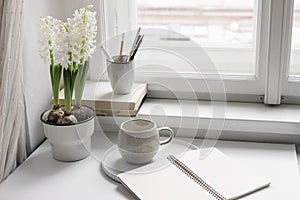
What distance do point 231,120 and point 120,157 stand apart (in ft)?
1.13

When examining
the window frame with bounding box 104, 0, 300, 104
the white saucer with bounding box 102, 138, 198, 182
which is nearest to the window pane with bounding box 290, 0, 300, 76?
the window frame with bounding box 104, 0, 300, 104

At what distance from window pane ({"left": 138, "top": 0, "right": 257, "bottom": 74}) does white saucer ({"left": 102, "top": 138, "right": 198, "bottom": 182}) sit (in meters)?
0.30

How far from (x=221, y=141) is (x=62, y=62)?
52 centimetres

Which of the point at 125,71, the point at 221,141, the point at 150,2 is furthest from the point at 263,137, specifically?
the point at 150,2

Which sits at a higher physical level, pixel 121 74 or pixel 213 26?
pixel 213 26

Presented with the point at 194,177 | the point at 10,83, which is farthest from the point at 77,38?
the point at 194,177

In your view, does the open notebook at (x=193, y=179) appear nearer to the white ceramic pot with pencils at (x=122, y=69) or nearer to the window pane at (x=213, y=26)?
the white ceramic pot with pencils at (x=122, y=69)

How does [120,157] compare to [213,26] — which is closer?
[120,157]

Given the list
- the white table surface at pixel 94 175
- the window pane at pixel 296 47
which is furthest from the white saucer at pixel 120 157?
the window pane at pixel 296 47

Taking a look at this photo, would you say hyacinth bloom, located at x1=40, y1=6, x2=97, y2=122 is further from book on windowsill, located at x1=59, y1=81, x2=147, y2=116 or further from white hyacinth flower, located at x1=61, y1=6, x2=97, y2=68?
book on windowsill, located at x1=59, y1=81, x2=147, y2=116

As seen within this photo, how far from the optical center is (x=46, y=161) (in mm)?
1431

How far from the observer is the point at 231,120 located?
153 centimetres

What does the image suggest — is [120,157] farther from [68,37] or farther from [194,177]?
[68,37]

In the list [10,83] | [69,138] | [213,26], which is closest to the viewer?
[10,83]
